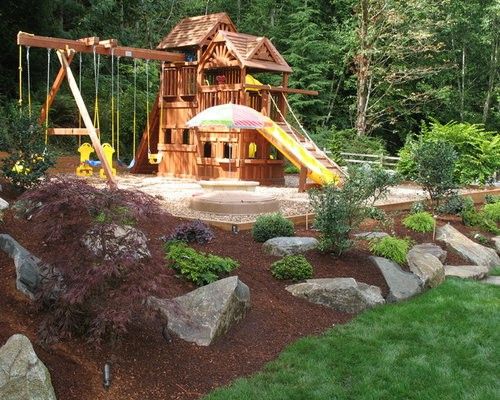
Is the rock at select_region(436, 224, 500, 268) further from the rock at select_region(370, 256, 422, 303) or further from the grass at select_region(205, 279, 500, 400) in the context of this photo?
the grass at select_region(205, 279, 500, 400)

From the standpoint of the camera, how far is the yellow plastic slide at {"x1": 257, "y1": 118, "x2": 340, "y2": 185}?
46.3ft

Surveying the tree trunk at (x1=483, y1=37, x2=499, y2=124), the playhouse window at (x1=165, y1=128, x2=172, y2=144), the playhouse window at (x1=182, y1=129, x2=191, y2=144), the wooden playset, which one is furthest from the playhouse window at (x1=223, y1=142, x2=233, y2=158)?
the tree trunk at (x1=483, y1=37, x2=499, y2=124)

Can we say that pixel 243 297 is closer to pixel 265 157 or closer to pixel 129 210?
pixel 129 210

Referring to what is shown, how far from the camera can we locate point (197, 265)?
5.81 metres

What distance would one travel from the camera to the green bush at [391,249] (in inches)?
297

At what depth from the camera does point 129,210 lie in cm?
407

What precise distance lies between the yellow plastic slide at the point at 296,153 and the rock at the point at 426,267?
5930 mm

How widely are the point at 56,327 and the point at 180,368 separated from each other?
3.13ft

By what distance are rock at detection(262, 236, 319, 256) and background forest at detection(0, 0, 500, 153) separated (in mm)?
15683

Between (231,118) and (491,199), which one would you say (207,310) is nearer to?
(231,118)

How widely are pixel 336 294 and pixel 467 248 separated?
3.83 m

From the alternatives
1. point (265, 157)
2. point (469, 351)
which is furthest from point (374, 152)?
point (469, 351)

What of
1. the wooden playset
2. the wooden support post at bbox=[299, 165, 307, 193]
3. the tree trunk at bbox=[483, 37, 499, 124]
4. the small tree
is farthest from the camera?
the tree trunk at bbox=[483, 37, 499, 124]

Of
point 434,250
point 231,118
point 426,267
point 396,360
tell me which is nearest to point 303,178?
point 231,118
